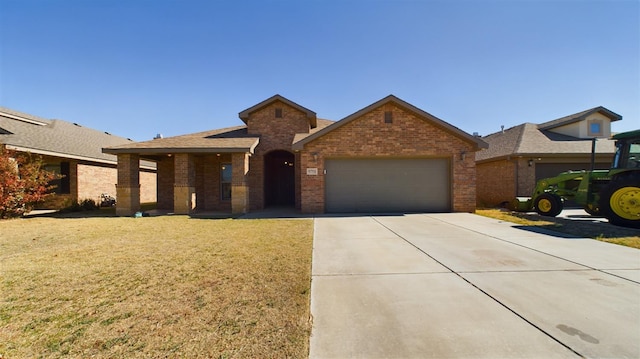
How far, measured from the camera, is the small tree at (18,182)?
11250mm

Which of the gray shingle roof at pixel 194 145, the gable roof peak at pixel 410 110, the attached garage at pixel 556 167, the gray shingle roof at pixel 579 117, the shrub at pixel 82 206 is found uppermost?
the gray shingle roof at pixel 579 117

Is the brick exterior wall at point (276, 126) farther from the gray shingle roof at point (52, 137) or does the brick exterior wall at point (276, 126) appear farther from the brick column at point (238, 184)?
the gray shingle roof at point (52, 137)

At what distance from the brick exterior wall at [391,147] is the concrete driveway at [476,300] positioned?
6.30 meters

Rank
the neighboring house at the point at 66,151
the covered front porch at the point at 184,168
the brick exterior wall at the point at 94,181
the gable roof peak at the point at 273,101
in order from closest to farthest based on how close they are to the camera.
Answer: the covered front porch at the point at 184,168
the neighboring house at the point at 66,151
the gable roof peak at the point at 273,101
the brick exterior wall at the point at 94,181

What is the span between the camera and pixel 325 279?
421cm

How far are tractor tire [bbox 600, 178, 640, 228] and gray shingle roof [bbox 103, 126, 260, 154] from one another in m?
13.2

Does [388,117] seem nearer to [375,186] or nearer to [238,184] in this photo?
[375,186]

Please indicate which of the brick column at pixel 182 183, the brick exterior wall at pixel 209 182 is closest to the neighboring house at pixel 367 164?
the brick column at pixel 182 183

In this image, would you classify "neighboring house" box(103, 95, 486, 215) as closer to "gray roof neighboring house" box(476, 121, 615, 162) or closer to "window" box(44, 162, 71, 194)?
"gray roof neighboring house" box(476, 121, 615, 162)

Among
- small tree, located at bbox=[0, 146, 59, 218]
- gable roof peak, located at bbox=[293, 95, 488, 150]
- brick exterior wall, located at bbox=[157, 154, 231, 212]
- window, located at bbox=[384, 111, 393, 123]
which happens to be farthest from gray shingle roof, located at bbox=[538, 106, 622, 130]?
small tree, located at bbox=[0, 146, 59, 218]

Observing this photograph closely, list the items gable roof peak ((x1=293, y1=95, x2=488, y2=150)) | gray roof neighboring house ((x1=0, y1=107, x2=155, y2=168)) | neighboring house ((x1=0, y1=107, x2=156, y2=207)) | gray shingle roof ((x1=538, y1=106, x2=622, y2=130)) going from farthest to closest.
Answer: gray shingle roof ((x1=538, y1=106, x2=622, y2=130)) < neighboring house ((x1=0, y1=107, x2=156, y2=207)) < gray roof neighboring house ((x1=0, y1=107, x2=155, y2=168)) < gable roof peak ((x1=293, y1=95, x2=488, y2=150))

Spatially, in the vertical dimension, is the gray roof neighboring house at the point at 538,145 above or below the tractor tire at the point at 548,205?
above

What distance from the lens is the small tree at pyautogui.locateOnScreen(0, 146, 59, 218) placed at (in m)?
11.2

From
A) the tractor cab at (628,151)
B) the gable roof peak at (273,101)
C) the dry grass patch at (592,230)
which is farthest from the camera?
the gable roof peak at (273,101)
